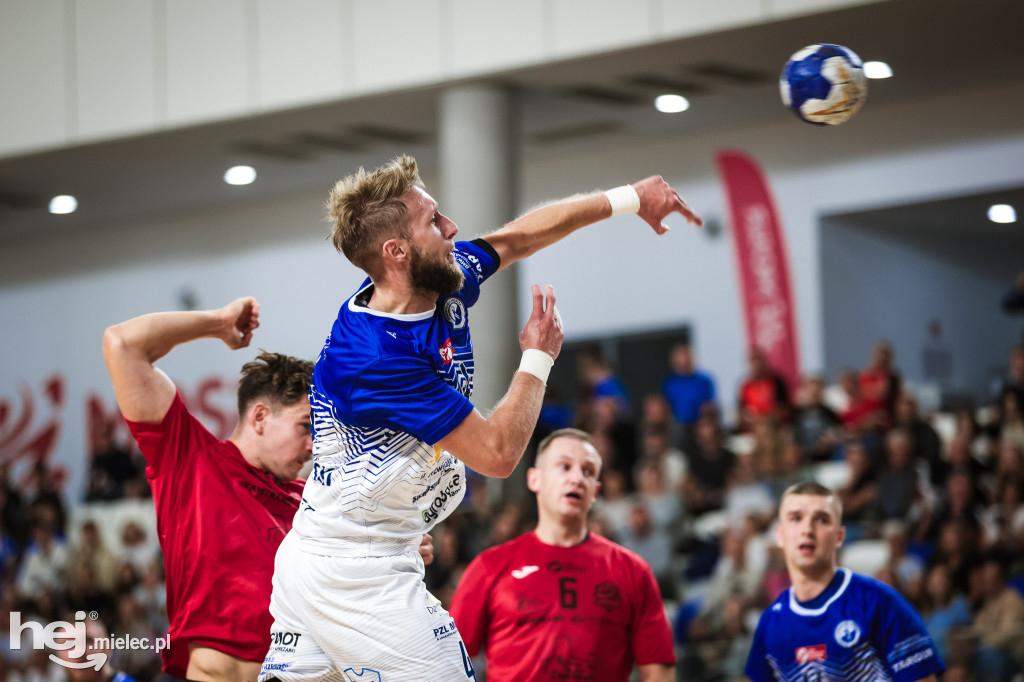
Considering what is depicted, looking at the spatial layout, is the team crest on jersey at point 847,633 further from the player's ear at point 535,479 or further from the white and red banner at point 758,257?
the white and red banner at point 758,257

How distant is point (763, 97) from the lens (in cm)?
1284

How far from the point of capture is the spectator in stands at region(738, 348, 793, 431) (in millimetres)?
10695

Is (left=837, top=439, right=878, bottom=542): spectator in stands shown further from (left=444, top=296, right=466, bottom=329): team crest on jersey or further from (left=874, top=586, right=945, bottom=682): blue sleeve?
(left=444, top=296, right=466, bottom=329): team crest on jersey

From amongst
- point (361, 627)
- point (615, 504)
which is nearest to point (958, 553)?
point (615, 504)

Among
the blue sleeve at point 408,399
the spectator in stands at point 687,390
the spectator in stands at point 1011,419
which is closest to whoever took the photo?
the blue sleeve at point 408,399

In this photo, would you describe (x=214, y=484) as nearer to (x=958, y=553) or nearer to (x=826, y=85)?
(x=826, y=85)

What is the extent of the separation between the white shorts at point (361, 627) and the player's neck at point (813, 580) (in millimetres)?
2139

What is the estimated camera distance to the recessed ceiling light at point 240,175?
1443cm

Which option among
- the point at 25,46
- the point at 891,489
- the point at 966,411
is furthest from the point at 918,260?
the point at 25,46

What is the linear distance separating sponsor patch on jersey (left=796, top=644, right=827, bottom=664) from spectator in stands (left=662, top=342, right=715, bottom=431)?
7066mm

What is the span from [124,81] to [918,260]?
9430 mm

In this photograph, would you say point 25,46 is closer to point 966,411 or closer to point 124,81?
point 124,81

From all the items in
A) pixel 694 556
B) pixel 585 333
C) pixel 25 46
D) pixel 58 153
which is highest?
pixel 25 46

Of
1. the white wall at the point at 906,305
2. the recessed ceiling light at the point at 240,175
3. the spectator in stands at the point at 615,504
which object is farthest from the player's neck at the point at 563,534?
the recessed ceiling light at the point at 240,175
